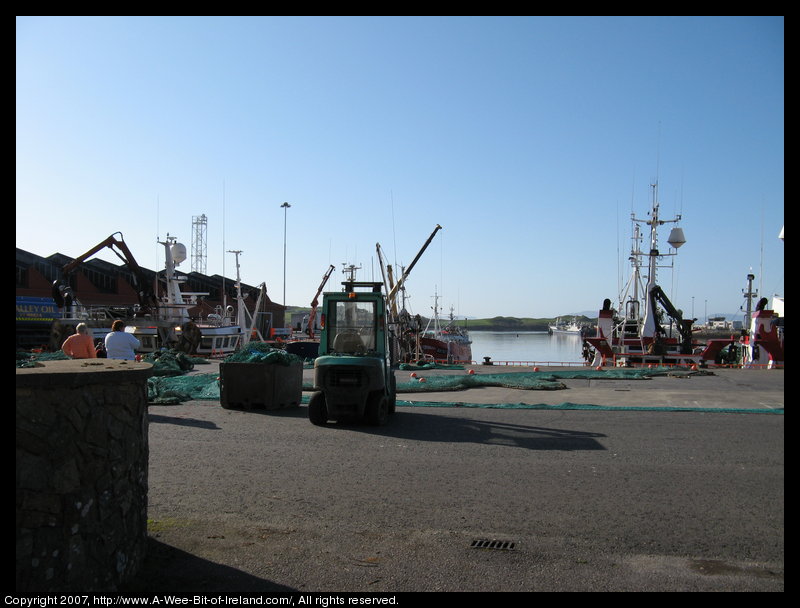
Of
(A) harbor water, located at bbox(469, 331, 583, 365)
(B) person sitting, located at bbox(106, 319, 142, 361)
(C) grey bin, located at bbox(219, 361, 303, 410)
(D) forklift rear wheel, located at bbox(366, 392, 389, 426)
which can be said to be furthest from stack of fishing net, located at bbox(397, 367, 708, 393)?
(A) harbor water, located at bbox(469, 331, 583, 365)

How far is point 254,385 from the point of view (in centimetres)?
1295

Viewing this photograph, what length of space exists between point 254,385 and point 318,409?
2.22 meters

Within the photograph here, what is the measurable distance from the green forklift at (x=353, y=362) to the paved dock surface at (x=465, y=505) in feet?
1.62

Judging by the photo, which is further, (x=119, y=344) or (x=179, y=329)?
(x=179, y=329)

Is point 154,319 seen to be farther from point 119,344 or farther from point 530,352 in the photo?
point 530,352

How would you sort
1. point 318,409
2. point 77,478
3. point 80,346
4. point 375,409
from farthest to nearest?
point 80,346 → point 318,409 → point 375,409 → point 77,478

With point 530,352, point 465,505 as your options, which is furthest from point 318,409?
point 530,352

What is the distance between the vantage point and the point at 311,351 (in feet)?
95.2

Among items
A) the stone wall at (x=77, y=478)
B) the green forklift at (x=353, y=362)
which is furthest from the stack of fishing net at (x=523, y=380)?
the stone wall at (x=77, y=478)

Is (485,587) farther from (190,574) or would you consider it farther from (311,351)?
(311,351)

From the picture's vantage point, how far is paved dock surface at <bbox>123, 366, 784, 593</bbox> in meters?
4.66

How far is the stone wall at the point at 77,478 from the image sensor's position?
11.9ft

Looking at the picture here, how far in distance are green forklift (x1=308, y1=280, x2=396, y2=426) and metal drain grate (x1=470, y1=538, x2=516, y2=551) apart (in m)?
5.89
